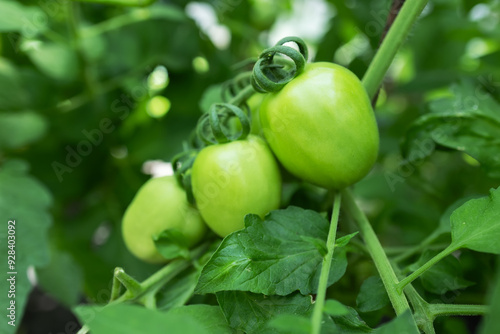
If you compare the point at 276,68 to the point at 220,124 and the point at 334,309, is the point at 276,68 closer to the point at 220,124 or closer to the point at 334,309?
the point at 220,124

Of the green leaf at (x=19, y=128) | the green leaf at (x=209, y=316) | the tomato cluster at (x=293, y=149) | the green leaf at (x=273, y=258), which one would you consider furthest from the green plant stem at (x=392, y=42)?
the green leaf at (x=19, y=128)

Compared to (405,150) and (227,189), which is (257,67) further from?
(405,150)

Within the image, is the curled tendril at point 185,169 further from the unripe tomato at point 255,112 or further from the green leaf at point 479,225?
the green leaf at point 479,225

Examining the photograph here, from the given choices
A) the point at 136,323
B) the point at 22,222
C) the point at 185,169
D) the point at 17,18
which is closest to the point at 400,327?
the point at 136,323

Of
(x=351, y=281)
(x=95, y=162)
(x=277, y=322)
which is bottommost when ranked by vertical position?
(x=351, y=281)

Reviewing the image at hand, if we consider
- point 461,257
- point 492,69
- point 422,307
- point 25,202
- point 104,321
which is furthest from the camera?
point 492,69

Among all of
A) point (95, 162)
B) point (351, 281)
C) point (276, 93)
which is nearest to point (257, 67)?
point (276, 93)

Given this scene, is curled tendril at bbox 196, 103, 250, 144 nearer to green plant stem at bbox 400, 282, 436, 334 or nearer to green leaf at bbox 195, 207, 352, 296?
green leaf at bbox 195, 207, 352, 296
